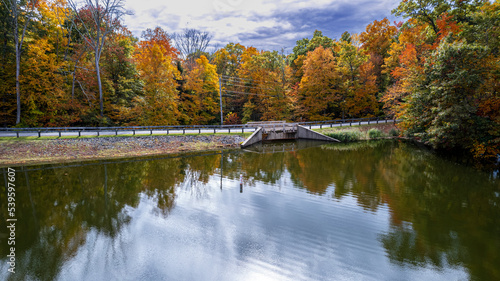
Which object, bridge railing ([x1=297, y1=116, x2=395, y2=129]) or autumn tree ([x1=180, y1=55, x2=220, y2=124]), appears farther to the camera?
bridge railing ([x1=297, y1=116, x2=395, y2=129])

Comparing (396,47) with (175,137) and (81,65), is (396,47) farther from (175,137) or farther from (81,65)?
(81,65)

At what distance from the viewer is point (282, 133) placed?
33.2 m

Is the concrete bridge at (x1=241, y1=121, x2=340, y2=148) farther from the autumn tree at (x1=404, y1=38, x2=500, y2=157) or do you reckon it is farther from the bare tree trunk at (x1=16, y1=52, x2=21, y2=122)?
the bare tree trunk at (x1=16, y1=52, x2=21, y2=122)

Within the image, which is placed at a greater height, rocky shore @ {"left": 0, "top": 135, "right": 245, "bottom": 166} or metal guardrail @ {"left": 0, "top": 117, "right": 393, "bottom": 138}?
metal guardrail @ {"left": 0, "top": 117, "right": 393, "bottom": 138}

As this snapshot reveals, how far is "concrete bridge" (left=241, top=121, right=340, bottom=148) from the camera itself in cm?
3155

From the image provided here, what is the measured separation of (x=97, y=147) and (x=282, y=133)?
71.6 feet

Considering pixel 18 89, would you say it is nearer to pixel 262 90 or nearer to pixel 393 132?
pixel 262 90

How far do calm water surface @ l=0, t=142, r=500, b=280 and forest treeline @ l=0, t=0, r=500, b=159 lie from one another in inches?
321

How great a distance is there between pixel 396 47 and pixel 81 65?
1763 inches

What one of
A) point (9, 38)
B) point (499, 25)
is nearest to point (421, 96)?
point (499, 25)

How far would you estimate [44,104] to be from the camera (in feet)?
88.4

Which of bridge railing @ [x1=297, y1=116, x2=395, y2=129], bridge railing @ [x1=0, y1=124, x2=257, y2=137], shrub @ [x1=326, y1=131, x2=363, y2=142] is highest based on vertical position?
bridge railing @ [x1=297, y1=116, x2=395, y2=129]

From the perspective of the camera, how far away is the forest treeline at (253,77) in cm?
2031

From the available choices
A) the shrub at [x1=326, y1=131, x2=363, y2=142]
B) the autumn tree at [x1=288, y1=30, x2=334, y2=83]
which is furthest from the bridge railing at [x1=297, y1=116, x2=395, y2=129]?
the autumn tree at [x1=288, y1=30, x2=334, y2=83]
